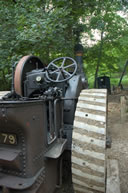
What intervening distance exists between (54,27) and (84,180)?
14.1ft

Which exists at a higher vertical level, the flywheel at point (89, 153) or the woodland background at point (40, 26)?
the woodland background at point (40, 26)

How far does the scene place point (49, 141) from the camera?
2045 millimetres

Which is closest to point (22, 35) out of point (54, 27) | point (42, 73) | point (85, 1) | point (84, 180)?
point (54, 27)

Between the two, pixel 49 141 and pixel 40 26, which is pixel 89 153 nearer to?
pixel 49 141

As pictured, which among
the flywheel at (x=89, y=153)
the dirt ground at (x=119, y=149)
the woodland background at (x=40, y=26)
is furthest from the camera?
the woodland background at (x=40, y=26)

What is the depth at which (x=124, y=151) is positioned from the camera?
145 inches

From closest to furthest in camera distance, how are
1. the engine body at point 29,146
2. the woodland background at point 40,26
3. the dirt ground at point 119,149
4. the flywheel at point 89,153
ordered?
the engine body at point 29,146, the flywheel at point 89,153, the dirt ground at point 119,149, the woodland background at point 40,26

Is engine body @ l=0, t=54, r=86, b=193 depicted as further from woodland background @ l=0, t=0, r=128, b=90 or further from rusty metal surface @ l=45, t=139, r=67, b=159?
woodland background @ l=0, t=0, r=128, b=90

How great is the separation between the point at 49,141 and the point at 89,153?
472mm

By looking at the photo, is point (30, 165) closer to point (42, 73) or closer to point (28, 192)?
point (28, 192)

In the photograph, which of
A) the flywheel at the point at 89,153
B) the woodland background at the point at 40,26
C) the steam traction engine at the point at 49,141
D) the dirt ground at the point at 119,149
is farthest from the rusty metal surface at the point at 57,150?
the woodland background at the point at 40,26

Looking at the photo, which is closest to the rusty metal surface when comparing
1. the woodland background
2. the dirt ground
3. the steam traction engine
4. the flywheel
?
the steam traction engine

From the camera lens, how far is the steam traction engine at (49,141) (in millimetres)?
1576

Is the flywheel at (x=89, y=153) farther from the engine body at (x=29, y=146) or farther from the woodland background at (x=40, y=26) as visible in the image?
the woodland background at (x=40, y=26)
